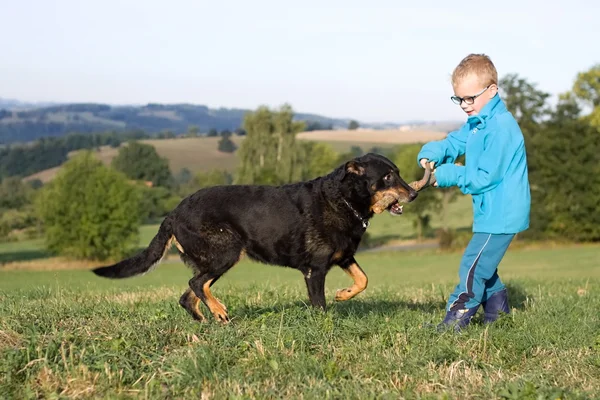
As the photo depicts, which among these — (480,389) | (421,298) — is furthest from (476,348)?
(421,298)

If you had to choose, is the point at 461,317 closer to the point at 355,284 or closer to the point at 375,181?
the point at 355,284

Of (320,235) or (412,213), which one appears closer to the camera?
(320,235)

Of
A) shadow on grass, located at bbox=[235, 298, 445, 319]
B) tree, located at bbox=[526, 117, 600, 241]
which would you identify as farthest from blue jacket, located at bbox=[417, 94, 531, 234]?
tree, located at bbox=[526, 117, 600, 241]

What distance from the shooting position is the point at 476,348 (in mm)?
5898

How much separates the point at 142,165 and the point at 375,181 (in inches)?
4244

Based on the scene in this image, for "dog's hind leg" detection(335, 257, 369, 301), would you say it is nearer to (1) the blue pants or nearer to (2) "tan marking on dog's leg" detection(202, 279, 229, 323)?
(1) the blue pants

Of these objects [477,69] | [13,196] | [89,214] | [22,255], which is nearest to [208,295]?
[477,69]

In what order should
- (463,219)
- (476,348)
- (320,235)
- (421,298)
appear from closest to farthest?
(476,348)
(320,235)
(421,298)
(463,219)

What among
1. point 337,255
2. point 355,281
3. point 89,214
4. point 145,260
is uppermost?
point 337,255

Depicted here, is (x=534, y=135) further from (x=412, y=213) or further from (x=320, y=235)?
(x=320, y=235)

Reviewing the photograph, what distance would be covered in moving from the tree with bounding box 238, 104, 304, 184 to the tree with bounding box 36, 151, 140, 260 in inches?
547

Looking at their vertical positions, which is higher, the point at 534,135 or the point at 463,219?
the point at 534,135

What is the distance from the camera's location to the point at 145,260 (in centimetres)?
753

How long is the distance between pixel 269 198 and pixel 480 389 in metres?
3.50
